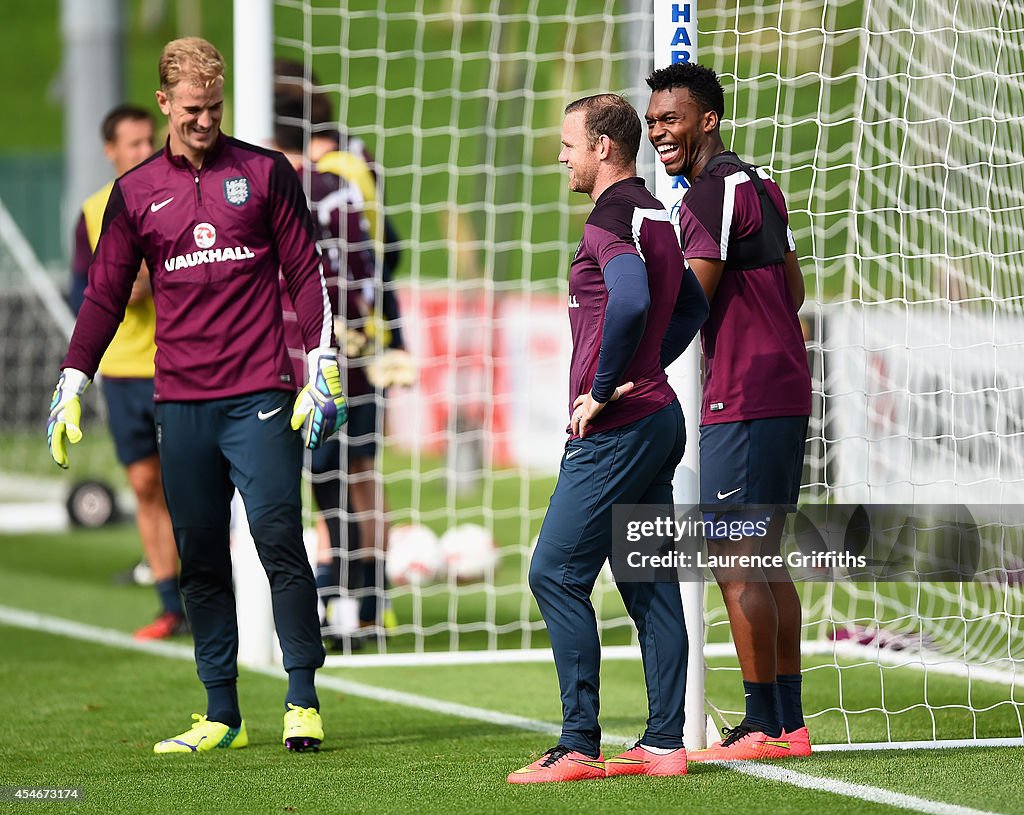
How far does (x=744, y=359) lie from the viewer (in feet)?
15.0

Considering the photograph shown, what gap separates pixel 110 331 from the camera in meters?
5.07

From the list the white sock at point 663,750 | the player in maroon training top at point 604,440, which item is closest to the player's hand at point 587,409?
the player in maroon training top at point 604,440

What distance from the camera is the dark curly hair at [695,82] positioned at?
4582 millimetres

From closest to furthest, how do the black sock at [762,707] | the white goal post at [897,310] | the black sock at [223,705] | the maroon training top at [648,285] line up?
the maroon training top at [648,285]
the black sock at [762,707]
the black sock at [223,705]
the white goal post at [897,310]

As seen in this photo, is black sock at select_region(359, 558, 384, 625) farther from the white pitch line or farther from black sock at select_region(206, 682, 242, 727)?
black sock at select_region(206, 682, 242, 727)

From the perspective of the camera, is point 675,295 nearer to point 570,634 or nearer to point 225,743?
point 570,634

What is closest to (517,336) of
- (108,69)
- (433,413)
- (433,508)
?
(433,413)

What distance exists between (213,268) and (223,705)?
1444mm

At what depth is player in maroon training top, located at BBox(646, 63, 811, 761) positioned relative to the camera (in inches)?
180

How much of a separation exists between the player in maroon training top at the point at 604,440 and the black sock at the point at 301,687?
0.92 metres

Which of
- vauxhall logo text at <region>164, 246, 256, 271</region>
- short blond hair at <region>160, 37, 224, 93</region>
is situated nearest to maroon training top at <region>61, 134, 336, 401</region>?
vauxhall logo text at <region>164, 246, 256, 271</region>

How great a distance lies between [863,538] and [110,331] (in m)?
2.79

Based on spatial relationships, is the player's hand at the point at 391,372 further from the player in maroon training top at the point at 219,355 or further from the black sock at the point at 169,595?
the player in maroon training top at the point at 219,355

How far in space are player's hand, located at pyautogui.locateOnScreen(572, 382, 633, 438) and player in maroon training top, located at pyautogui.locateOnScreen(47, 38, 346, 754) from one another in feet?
3.10
